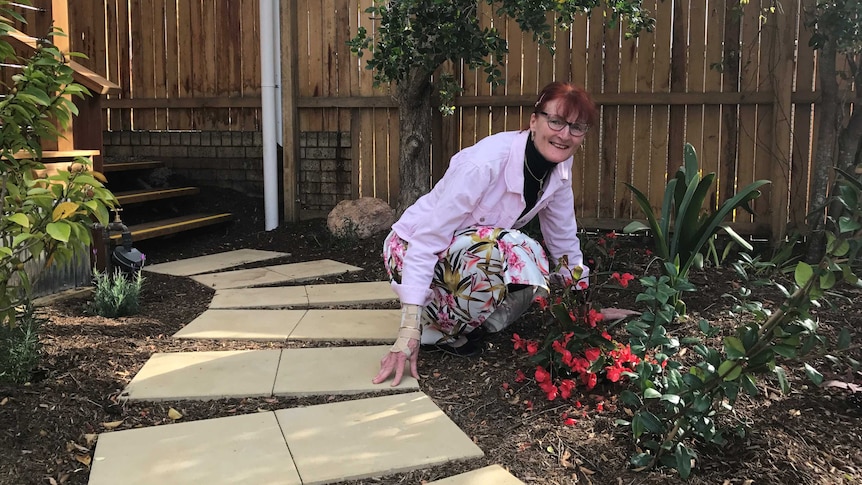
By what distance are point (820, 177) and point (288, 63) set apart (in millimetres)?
3915

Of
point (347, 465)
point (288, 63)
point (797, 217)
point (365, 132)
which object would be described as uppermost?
point (288, 63)

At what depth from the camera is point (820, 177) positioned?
4.05 metres

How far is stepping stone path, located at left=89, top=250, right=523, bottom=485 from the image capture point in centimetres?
179

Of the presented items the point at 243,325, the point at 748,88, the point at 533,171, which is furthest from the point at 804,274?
the point at 748,88

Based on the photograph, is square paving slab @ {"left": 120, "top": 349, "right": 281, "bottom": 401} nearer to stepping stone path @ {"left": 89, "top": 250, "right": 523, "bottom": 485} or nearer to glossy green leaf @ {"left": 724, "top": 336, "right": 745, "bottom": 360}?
stepping stone path @ {"left": 89, "top": 250, "right": 523, "bottom": 485}

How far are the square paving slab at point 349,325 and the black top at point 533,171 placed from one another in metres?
0.84

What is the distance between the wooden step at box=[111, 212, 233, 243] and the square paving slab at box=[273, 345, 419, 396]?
205cm

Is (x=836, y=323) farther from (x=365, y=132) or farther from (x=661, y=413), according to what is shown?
(x=365, y=132)

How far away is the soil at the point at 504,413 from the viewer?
1766 millimetres

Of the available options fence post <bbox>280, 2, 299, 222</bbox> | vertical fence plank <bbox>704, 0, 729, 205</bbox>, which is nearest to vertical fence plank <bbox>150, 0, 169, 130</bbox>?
fence post <bbox>280, 2, 299, 222</bbox>

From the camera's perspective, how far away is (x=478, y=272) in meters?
2.46

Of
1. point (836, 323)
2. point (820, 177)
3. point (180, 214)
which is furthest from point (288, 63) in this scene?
point (836, 323)

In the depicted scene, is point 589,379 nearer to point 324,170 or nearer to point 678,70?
point 678,70

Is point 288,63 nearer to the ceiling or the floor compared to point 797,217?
nearer to the ceiling
